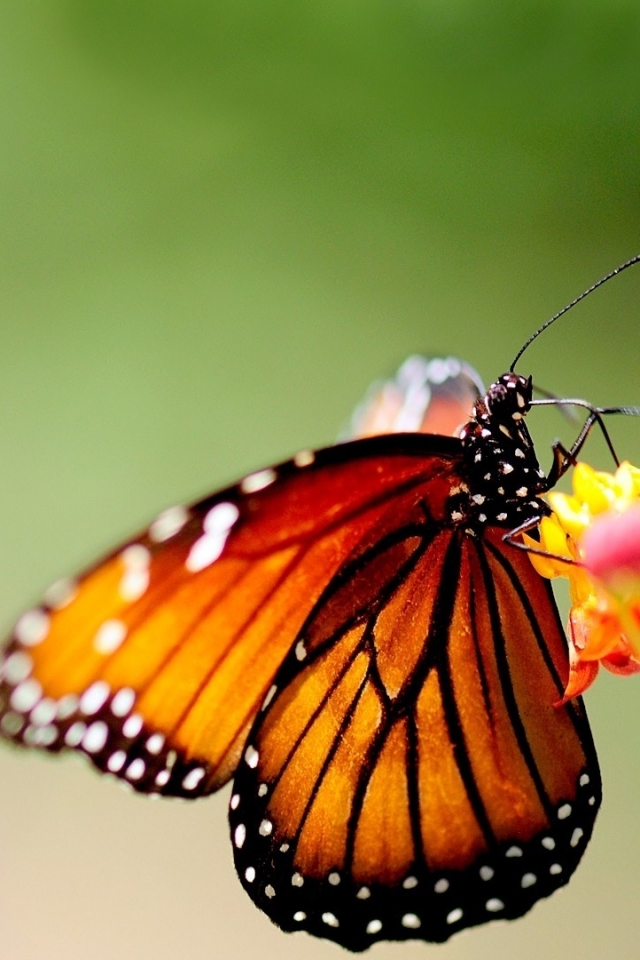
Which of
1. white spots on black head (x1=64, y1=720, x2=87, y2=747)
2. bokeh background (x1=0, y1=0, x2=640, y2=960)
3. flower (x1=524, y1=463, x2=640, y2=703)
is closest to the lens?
flower (x1=524, y1=463, x2=640, y2=703)

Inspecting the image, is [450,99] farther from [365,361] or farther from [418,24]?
[365,361]

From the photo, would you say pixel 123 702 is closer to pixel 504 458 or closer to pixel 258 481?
pixel 258 481

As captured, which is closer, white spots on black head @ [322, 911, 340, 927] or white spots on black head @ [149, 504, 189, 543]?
white spots on black head @ [149, 504, 189, 543]

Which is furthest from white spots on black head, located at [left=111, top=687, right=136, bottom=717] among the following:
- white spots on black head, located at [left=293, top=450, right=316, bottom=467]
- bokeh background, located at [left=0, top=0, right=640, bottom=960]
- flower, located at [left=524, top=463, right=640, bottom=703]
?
bokeh background, located at [left=0, top=0, right=640, bottom=960]

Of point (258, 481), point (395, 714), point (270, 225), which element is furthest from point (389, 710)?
point (270, 225)

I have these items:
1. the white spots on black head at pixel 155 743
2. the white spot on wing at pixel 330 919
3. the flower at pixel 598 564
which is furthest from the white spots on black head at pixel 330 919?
the flower at pixel 598 564

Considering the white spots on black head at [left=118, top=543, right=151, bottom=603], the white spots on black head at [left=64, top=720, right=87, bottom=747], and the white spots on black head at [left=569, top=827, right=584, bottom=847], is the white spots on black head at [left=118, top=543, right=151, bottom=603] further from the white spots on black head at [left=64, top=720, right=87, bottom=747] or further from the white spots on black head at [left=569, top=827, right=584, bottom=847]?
the white spots on black head at [left=569, top=827, right=584, bottom=847]

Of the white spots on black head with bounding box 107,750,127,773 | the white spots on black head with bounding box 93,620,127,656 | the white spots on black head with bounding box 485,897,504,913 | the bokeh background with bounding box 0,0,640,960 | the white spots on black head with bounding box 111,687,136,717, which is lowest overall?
the white spots on black head with bounding box 485,897,504,913
